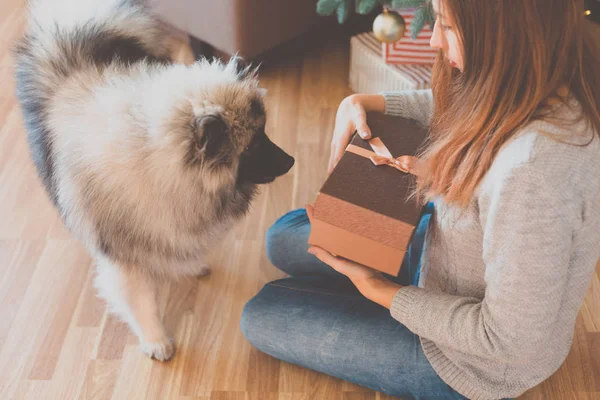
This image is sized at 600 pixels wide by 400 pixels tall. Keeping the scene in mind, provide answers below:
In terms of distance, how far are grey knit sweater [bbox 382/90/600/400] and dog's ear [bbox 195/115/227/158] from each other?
16.3 inches

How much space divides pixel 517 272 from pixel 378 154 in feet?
1.13

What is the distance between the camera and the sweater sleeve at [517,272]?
32.7 inches

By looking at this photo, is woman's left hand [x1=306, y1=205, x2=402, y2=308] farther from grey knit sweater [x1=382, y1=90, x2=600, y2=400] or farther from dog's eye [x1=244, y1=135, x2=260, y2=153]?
dog's eye [x1=244, y1=135, x2=260, y2=153]

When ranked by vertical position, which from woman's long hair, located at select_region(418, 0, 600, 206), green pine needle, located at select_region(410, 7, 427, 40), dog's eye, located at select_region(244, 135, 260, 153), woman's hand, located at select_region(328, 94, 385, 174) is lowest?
dog's eye, located at select_region(244, 135, 260, 153)

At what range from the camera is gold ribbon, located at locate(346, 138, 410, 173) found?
109cm

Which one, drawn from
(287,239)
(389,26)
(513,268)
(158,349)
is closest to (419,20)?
(389,26)

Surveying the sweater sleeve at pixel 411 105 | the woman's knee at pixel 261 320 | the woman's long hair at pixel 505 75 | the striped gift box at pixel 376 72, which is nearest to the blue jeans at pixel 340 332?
the woman's knee at pixel 261 320

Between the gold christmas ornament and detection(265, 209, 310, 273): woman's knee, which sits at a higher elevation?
the gold christmas ornament

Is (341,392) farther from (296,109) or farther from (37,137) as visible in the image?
(296,109)

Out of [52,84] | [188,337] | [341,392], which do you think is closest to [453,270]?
[341,392]

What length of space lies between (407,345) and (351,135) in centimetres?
45

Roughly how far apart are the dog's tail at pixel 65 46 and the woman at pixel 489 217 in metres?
0.56

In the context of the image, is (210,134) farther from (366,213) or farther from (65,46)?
(65,46)

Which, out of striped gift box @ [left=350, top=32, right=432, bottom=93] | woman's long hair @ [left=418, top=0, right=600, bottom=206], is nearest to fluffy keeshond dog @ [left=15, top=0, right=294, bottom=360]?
woman's long hair @ [left=418, top=0, right=600, bottom=206]
